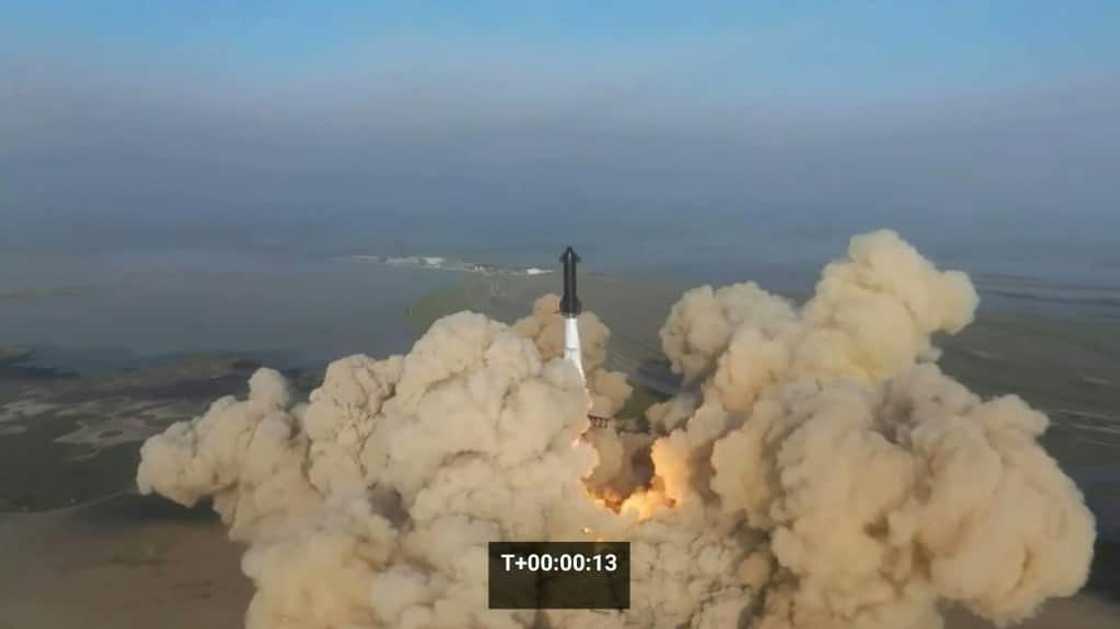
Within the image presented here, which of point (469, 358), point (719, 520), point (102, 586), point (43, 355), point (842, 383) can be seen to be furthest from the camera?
point (43, 355)

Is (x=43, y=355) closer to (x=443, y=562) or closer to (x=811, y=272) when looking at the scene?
(x=443, y=562)

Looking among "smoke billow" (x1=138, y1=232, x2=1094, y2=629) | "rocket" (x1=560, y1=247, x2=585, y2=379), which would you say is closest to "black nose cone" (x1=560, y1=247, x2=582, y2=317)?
"rocket" (x1=560, y1=247, x2=585, y2=379)

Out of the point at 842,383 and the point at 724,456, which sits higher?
the point at 842,383

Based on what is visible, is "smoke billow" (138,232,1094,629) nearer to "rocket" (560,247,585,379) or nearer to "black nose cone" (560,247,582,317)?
"rocket" (560,247,585,379)

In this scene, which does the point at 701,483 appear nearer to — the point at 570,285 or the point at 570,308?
the point at 570,308

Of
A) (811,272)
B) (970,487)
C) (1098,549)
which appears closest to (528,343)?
(970,487)
